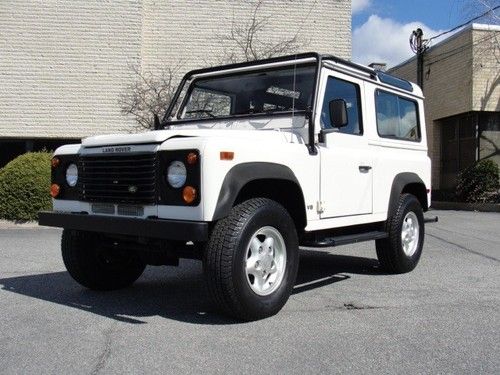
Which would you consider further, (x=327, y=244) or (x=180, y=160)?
(x=327, y=244)

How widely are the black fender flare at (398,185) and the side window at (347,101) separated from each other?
906mm

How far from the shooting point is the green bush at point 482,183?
56.4 ft

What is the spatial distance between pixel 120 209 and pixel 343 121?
2.17 metres

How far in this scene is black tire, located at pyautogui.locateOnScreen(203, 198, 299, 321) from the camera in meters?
4.44

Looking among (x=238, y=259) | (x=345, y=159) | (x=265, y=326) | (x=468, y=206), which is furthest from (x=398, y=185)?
(x=468, y=206)

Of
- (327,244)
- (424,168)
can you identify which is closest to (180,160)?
(327,244)

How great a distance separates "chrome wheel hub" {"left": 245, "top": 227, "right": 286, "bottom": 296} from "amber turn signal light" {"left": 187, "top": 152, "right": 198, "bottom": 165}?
2.59 ft

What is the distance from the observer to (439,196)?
20094 millimetres

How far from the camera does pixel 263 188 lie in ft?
16.7

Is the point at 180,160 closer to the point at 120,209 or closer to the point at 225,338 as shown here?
the point at 120,209

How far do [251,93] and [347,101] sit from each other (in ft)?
3.37

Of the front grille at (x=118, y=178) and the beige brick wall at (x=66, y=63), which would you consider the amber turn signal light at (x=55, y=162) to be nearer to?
the front grille at (x=118, y=178)

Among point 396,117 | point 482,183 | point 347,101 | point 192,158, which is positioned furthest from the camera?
point 482,183

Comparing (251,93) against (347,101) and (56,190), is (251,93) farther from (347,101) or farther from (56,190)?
(56,190)
